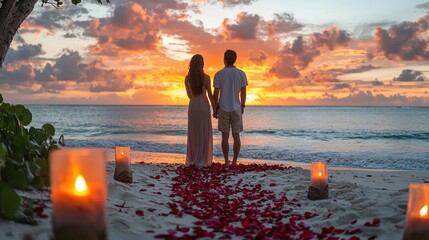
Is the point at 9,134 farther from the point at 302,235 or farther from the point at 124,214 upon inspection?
the point at 302,235

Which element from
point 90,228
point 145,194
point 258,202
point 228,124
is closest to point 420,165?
point 228,124

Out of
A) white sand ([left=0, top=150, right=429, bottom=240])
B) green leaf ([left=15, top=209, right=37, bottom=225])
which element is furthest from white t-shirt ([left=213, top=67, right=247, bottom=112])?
green leaf ([left=15, top=209, right=37, bottom=225])

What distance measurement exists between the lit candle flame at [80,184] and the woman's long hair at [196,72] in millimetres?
6692

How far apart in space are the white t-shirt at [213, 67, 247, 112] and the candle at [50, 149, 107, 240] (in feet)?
23.0

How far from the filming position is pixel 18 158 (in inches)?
175

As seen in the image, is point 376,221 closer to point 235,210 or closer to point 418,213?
point 418,213

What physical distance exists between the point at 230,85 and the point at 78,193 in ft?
23.2

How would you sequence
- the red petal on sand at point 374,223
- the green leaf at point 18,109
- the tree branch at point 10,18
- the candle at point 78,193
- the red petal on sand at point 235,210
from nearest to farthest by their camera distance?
the candle at point 78,193
the red petal on sand at point 235,210
the red petal on sand at point 374,223
the green leaf at point 18,109
the tree branch at point 10,18

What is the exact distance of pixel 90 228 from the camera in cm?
218

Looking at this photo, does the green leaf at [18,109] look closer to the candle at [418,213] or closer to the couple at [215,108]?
the couple at [215,108]

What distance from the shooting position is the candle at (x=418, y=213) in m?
3.02

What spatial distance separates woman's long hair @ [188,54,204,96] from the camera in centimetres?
873

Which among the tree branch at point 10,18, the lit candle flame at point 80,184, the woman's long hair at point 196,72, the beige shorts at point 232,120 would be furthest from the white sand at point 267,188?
the tree branch at point 10,18

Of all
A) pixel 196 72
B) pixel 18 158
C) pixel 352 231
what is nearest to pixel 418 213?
pixel 352 231
